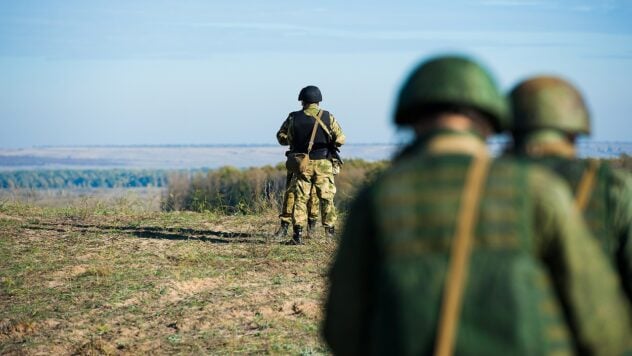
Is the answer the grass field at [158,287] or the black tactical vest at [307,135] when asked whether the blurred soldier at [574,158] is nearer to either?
the grass field at [158,287]

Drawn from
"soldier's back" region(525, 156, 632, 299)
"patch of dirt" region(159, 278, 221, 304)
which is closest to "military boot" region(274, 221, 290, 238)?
"patch of dirt" region(159, 278, 221, 304)

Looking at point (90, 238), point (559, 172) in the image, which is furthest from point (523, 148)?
point (90, 238)

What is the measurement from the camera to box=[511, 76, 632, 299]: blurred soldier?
3969 millimetres

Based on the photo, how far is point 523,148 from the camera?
4129mm

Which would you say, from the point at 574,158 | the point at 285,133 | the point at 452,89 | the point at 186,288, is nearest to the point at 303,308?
the point at 186,288

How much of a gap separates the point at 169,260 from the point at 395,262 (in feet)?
31.7

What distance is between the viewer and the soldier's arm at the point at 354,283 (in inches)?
113

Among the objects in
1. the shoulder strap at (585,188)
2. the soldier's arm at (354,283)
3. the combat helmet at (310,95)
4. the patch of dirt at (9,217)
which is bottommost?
the patch of dirt at (9,217)

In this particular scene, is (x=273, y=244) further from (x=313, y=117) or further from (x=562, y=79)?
(x=562, y=79)

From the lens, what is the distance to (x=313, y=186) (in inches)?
536

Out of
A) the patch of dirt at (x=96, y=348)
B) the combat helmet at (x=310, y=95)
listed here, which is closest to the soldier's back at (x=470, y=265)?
the patch of dirt at (x=96, y=348)

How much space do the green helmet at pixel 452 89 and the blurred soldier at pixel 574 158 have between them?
110 cm

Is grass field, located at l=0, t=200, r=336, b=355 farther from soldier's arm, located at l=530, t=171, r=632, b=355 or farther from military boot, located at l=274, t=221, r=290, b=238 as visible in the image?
soldier's arm, located at l=530, t=171, r=632, b=355

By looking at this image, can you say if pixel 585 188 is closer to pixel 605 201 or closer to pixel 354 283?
pixel 605 201
